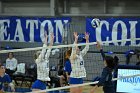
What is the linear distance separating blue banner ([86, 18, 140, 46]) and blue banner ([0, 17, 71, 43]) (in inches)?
47.2

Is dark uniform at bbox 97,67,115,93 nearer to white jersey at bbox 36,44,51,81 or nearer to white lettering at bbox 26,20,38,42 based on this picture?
white jersey at bbox 36,44,51,81

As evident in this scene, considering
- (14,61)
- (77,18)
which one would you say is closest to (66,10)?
(77,18)

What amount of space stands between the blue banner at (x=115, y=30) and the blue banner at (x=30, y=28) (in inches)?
47.2

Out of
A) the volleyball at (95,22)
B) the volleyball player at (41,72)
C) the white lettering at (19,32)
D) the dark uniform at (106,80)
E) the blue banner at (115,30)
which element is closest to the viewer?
the dark uniform at (106,80)

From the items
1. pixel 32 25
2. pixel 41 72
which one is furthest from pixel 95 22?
pixel 41 72

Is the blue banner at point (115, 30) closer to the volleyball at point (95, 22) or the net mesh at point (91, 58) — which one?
the volleyball at point (95, 22)

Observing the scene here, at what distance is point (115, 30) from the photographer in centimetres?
1485

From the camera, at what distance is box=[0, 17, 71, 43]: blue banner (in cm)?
1558

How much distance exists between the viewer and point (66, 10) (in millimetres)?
17953

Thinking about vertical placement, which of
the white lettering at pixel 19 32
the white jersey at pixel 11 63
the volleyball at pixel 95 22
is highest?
the volleyball at pixel 95 22

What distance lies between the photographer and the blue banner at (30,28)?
1558 centimetres

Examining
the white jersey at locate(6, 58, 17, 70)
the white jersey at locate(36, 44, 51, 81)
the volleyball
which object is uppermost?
the volleyball

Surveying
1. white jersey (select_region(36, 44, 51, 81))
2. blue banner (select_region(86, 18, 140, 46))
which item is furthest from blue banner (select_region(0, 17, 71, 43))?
white jersey (select_region(36, 44, 51, 81))

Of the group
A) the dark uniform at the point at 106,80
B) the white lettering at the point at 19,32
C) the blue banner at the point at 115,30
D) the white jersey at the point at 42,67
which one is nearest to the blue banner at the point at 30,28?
the white lettering at the point at 19,32
